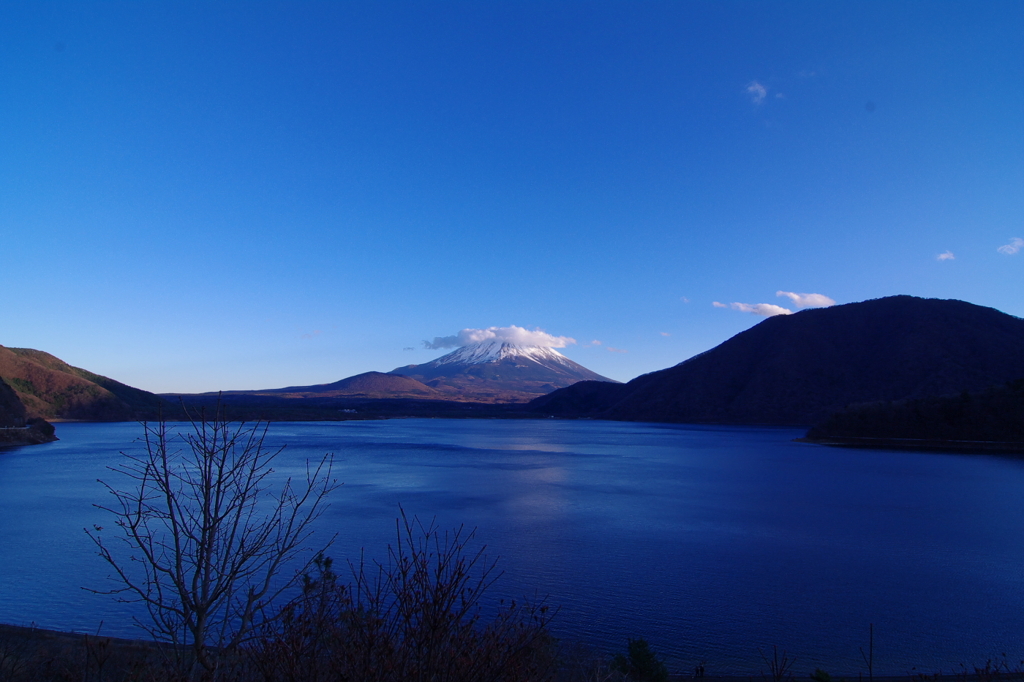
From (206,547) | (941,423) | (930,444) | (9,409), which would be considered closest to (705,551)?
(206,547)

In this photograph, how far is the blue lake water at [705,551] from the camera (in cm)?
870

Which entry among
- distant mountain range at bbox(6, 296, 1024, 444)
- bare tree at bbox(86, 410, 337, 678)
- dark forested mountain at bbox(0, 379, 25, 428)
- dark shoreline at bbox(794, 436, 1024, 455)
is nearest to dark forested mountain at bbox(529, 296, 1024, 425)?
A: distant mountain range at bbox(6, 296, 1024, 444)

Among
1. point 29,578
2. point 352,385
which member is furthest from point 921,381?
point 352,385

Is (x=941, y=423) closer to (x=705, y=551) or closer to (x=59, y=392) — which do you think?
(x=705, y=551)

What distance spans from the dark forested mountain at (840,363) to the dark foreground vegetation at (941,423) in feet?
16.4

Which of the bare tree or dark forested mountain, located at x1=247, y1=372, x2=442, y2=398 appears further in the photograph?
dark forested mountain, located at x1=247, y1=372, x2=442, y2=398

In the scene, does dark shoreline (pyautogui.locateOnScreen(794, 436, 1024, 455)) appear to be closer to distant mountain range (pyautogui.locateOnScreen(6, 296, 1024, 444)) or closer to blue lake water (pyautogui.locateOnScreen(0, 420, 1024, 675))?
distant mountain range (pyautogui.locateOnScreen(6, 296, 1024, 444))

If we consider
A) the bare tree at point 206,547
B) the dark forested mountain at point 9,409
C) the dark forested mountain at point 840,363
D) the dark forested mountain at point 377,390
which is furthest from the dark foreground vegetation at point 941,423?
the dark forested mountain at point 377,390

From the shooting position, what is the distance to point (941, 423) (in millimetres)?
43781

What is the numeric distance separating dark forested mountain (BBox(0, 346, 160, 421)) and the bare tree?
59574 mm

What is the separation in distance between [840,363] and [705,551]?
204ft

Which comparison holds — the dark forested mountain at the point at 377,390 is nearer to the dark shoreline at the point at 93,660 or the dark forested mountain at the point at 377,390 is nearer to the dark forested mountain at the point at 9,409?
the dark forested mountain at the point at 9,409

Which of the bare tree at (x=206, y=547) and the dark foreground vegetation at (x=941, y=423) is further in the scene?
the dark foreground vegetation at (x=941, y=423)

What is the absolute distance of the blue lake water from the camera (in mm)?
8703
